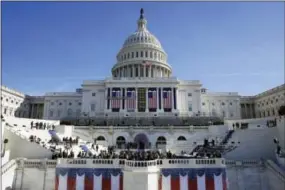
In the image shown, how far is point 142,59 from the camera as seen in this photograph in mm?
102500

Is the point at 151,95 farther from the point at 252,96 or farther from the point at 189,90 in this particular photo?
the point at 252,96

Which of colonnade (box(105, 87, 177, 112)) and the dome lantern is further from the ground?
the dome lantern

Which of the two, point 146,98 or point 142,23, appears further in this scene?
point 142,23

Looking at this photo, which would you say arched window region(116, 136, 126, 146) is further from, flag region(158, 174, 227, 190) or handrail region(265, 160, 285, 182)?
flag region(158, 174, 227, 190)

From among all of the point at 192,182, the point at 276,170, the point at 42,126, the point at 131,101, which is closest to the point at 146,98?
the point at 131,101

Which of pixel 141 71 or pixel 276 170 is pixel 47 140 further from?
pixel 141 71

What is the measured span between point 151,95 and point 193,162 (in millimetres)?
55089

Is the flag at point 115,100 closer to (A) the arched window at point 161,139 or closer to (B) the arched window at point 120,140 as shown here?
(B) the arched window at point 120,140

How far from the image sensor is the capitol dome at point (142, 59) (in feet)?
334

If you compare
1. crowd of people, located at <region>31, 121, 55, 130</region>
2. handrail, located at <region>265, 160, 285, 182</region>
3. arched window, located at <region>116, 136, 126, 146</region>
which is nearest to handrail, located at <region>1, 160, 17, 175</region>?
crowd of people, located at <region>31, 121, 55, 130</region>

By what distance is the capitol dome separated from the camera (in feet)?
334

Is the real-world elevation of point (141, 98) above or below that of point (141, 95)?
below

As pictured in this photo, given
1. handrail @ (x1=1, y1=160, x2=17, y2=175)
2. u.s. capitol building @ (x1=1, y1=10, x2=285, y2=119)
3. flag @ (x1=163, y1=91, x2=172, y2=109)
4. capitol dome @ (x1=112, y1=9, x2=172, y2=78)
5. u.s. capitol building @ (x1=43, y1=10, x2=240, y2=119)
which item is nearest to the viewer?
handrail @ (x1=1, y1=160, x2=17, y2=175)

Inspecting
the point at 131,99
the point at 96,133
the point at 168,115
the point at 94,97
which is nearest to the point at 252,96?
the point at 168,115
